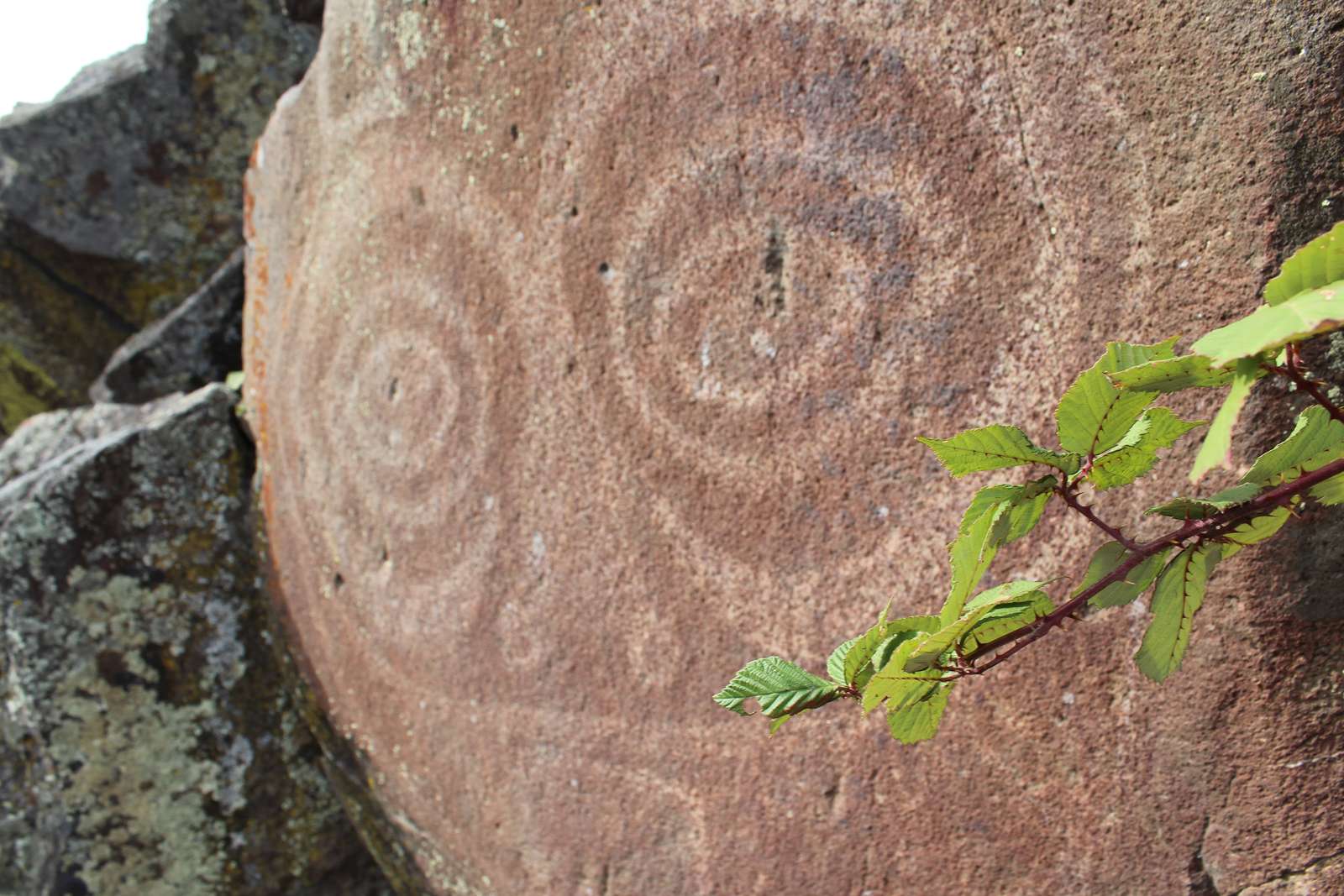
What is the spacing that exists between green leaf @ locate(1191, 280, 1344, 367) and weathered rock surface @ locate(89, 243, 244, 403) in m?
2.27

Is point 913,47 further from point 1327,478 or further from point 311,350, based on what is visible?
point 311,350

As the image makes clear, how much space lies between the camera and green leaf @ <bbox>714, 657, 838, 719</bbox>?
0.61 meters

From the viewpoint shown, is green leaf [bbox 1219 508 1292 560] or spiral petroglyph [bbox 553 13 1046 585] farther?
spiral petroglyph [bbox 553 13 1046 585]

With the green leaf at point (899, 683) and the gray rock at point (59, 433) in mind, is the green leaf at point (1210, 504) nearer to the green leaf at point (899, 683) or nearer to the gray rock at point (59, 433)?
the green leaf at point (899, 683)

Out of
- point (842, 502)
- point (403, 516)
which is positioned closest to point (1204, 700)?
point (842, 502)

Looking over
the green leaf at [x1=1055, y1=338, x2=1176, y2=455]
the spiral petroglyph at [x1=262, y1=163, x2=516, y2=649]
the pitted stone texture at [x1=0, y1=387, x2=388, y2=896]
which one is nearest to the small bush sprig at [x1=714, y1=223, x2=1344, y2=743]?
the green leaf at [x1=1055, y1=338, x2=1176, y2=455]

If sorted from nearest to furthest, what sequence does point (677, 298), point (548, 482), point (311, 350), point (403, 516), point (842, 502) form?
point (842, 502)
point (677, 298)
point (548, 482)
point (403, 516)
point (311, 350)

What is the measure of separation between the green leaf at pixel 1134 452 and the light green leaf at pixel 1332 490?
0.08 metres

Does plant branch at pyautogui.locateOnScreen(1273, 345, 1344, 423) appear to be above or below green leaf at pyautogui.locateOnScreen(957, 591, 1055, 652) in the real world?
above

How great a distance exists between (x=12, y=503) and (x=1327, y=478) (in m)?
1.82

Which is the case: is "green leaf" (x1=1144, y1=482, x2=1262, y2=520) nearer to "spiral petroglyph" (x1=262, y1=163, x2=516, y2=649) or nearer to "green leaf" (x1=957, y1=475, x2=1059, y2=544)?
"green leaf" (x1=957, y1=475, x2=1059, y2=544)

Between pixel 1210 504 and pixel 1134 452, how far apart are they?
0.05 m

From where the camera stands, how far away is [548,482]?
4.45 ft

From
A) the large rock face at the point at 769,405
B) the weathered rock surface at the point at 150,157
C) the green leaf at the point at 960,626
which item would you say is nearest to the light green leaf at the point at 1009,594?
the green leaf at the point at 960,626
